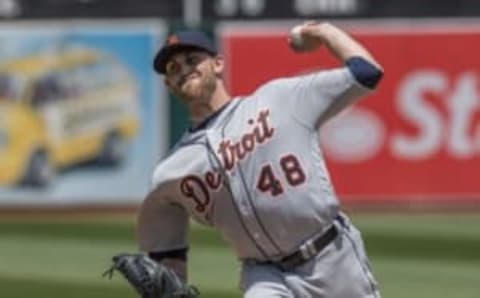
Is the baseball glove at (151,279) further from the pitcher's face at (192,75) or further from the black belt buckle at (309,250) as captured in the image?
the pitcher's face at (192,75)

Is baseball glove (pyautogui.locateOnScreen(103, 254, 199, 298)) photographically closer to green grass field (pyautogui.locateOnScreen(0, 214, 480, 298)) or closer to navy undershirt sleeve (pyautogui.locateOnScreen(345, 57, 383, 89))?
navy undershirt sleeve (pyautogui.locateOnScreen(345, 57, 383, 89))

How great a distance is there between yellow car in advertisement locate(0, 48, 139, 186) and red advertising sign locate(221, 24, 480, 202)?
3.63ft

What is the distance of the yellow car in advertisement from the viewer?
1555 cm

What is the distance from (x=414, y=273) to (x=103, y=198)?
488cm

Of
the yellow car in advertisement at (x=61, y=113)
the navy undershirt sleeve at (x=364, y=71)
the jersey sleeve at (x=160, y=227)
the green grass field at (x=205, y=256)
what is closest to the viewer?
the navy undershirt sleeve at (x=364, y=71)

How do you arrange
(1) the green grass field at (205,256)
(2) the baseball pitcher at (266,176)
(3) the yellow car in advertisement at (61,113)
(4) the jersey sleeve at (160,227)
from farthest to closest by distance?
(3) the yellow car in advertisement at (61,113)
(1) the green grass field at (205,256)
(4) the jersey sleeve at (160,227)
(2) the baseball pitcher at (266,176)

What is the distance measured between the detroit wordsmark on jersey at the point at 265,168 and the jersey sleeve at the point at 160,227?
0.10m

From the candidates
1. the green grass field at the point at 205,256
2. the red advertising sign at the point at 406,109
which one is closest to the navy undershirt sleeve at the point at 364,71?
the green grass field at the point at 205,256

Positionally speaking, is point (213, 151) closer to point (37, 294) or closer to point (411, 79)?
point (37, 294)

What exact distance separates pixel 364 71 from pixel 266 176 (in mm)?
480

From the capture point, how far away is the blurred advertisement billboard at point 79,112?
15562 millimetres

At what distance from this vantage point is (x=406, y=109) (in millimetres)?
15977

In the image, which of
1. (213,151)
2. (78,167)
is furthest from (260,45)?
(213,151)

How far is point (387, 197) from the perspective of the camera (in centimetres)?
1592
